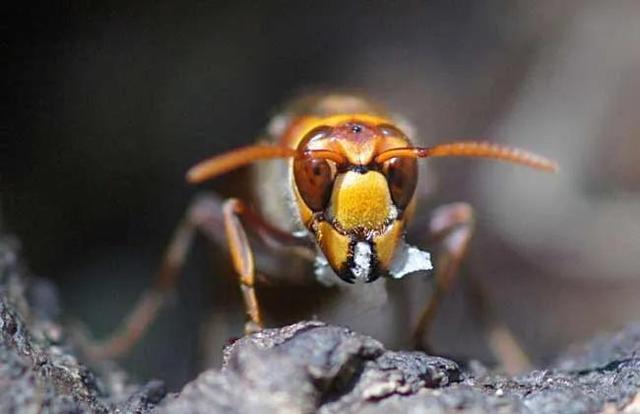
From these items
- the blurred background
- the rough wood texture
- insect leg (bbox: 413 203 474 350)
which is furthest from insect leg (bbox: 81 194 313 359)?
the rough wood texture

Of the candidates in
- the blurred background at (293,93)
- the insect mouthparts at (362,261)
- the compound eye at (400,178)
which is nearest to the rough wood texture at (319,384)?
the insect mouthparts at (362,261)

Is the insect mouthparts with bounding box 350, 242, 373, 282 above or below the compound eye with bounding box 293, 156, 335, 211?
below

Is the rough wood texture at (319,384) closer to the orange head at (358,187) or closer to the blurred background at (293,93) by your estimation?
the orange head at (358,187)

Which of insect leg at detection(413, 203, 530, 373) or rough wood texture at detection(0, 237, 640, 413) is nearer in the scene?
rough wood texture at detection(0, 237, 640, 413)

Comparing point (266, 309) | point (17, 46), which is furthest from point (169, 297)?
point (17, 46)

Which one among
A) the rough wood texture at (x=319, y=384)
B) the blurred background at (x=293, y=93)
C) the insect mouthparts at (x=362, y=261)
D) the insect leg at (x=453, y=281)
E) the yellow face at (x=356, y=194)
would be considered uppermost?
Result: the blurred background at (x=293, y=93)

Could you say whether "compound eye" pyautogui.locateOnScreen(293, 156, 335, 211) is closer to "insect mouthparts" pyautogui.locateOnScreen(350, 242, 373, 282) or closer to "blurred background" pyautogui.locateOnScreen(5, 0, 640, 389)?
"insect mouthparts" pyautogui.locateOnScreen(350, 242, 373, 282)

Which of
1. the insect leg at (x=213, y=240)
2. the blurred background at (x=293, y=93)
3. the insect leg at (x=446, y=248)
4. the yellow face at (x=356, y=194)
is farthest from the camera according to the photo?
the blurred background at (x=293, y=93)
